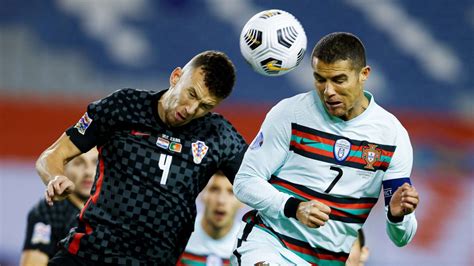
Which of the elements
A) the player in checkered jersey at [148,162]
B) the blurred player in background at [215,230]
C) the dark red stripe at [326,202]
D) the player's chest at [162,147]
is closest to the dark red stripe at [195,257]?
the blurred player in background at [215,230]

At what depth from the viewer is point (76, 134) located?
5.23 meters

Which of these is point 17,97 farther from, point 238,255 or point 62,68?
point 238,255

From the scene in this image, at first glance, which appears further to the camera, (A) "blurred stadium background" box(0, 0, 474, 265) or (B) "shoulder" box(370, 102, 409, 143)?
(A) "blurred stadium background" box(0, 0, 474, 265)

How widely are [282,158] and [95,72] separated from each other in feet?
28.1

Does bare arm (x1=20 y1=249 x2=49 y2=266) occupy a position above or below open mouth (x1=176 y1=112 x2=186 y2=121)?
below

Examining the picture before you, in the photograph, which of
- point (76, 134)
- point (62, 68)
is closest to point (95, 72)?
point (62, 68)

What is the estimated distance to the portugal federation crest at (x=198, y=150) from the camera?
523 centimetres

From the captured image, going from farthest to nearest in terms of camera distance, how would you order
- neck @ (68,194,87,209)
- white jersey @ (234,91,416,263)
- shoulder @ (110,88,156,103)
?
neck @ (68,194,87,209), shoulder @ (110,88,156,103), white jersey @ (234,91,416,263)

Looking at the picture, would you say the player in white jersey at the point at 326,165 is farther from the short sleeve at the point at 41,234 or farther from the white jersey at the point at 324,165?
the short sleeve at the point at 41,234

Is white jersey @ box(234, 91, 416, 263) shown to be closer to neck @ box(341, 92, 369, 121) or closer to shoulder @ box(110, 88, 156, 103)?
neck @ box(341, 92, 369, 121)

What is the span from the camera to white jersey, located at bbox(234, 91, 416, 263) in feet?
15.9

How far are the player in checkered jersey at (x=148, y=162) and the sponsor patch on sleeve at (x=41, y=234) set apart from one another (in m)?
1.73

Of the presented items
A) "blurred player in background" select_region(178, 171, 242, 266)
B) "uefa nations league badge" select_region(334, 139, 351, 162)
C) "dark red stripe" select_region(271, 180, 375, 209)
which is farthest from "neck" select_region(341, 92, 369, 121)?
"blurred player in background" select_region(178, 171, 242, 266)

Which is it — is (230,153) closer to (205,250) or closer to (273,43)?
(273,43)
